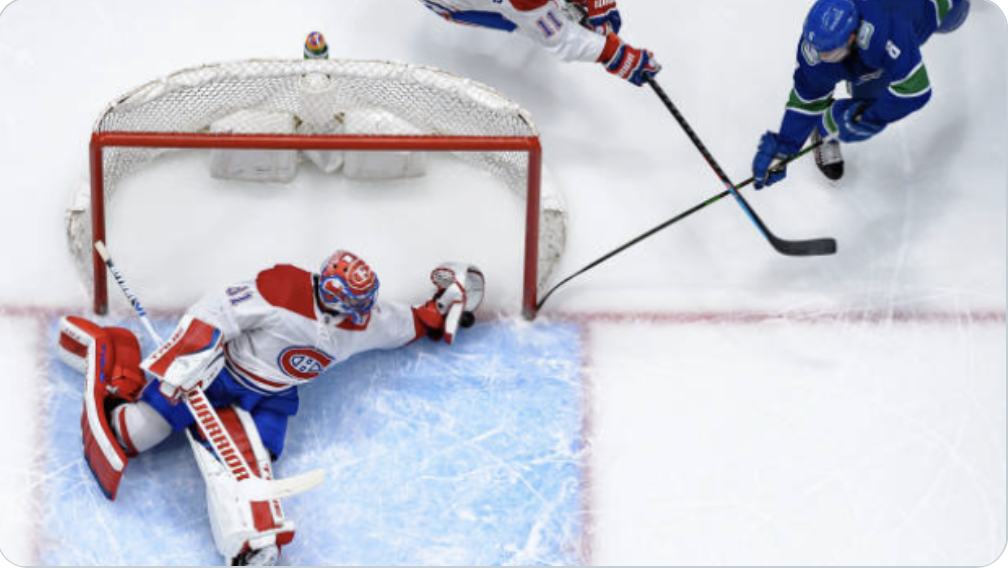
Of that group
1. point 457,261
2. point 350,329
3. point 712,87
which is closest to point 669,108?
point 712,87

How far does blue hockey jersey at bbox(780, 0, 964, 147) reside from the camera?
192 inches

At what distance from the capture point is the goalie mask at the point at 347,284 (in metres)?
4.66

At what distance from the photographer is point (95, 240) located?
16.3 ft

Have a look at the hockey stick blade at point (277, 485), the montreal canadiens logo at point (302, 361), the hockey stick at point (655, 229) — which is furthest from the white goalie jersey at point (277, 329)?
the hockey stick at point (655, 229)

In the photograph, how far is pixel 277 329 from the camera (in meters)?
4.76

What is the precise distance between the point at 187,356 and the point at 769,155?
150 centimetres

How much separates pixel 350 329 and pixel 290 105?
2.21 ft

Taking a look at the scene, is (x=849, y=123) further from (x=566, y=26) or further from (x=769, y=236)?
(x=566, y=26)

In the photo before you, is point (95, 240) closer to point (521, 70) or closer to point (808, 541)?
point (521, 70)

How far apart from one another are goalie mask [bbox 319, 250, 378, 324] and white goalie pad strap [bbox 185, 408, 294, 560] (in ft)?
1.24

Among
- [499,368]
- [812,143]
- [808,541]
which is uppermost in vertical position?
[812,143]

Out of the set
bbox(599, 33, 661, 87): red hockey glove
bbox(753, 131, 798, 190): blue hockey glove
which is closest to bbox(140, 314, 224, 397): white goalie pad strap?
bbox(599, 33, 661, 87): red hockey glove

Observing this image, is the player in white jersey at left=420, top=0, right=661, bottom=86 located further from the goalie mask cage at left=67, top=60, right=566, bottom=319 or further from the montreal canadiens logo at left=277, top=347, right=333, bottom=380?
the montreal canadiens logo at left=277, top=347, right=333, bottom=380

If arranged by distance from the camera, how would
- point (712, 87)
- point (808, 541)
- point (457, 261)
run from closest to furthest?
point (808, 541), point (457, 261), point (712, 87)
